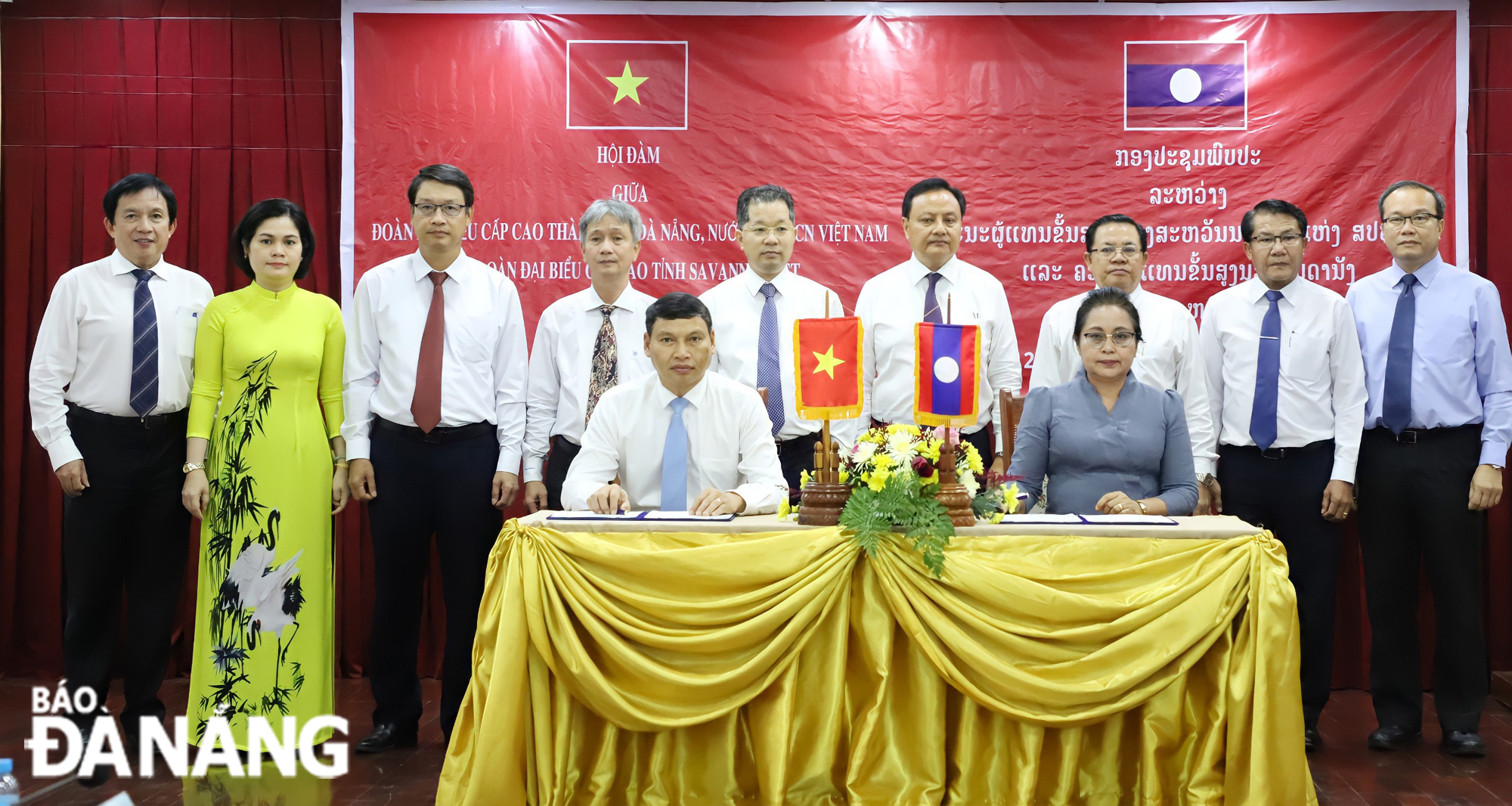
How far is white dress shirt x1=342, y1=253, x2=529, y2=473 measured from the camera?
3.68 metres

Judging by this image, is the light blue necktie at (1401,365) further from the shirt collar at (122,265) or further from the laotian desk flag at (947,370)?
the shirt collar at (122,265)

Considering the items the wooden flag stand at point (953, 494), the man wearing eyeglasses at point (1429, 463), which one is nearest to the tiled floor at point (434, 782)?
the man wearing eyeglasses at point (1429, 463)

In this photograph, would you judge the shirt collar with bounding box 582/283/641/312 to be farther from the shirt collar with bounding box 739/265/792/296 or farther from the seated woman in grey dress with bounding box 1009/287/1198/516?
the seated woman in grey dress with bounding box 1009/287/1198/516

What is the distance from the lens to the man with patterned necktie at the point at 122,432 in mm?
3658

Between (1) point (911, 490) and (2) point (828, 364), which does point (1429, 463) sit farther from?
(2) point (828, 364)

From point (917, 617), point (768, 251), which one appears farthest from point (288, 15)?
point (917, 617)

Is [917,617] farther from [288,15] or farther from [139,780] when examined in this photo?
[288,15]

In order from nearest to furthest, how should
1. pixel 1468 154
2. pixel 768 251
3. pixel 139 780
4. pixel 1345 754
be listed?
1. pixel 139 780
2. pixel 1345 754
3. pixel 768 251
4. pixel 1468 154

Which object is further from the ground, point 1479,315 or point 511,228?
point 511,228

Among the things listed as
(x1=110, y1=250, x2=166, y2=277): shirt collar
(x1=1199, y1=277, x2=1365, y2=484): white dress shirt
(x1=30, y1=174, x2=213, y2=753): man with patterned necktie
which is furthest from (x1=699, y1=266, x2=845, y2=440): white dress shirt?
(x1=110, y1=250, x2=166, y2=277): shirt collar

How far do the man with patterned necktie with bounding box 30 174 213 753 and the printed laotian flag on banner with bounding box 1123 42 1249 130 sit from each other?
12.5 feet

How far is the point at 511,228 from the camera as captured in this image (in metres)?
4.73

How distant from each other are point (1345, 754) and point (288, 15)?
5109 millimetres

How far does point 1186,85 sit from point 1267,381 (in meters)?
1.50
